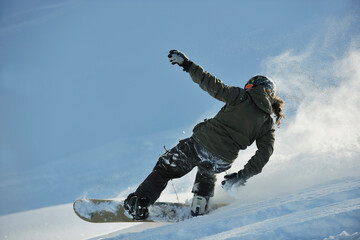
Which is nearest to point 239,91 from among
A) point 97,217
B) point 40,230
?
point 97,217

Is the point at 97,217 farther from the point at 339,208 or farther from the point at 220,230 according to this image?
the point at 339,208

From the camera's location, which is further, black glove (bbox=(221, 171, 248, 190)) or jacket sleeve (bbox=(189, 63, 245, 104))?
black glove (bbox=(221, 171, 248, 190))

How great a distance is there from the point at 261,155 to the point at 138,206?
5.02ft

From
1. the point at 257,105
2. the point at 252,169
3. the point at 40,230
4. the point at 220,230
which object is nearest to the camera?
the point at 220,230

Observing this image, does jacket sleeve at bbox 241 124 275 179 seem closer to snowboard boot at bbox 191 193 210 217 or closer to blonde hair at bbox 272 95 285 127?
blonde hair at bbox 272 95 285 127

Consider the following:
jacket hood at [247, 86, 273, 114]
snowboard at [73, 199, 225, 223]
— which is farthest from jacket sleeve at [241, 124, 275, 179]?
snowboard at [73, 199, 225, 223]

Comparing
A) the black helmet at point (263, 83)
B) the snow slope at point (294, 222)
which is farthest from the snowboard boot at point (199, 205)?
the black helmet at point (263, 83)

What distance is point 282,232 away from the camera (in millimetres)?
1620

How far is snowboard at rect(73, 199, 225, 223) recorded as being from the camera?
136 inches

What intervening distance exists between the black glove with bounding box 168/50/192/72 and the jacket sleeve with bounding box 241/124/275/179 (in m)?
1.15

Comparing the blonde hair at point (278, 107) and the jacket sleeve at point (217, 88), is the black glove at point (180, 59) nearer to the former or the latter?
the jacket sleeve at point (217, 88)

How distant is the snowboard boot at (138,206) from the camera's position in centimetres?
324

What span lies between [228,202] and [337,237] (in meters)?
2.06

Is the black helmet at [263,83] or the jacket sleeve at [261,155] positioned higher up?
the black helmet at [263,83]
